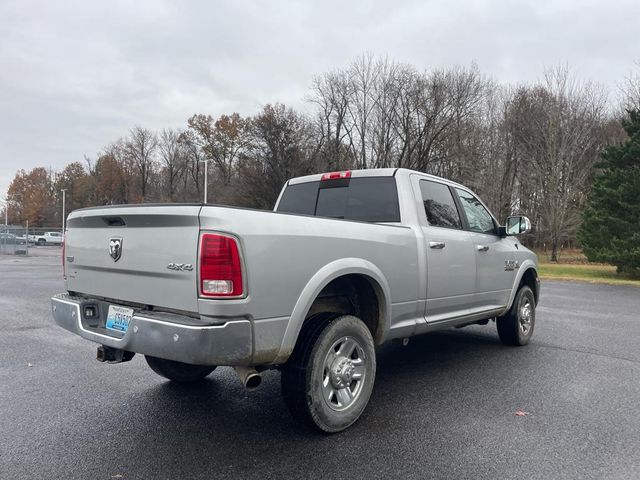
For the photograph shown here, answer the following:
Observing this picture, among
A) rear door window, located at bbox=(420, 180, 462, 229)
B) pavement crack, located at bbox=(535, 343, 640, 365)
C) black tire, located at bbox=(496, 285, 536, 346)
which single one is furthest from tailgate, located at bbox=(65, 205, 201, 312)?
pavement crack, located at bbox=(535, 343, 640, 365)

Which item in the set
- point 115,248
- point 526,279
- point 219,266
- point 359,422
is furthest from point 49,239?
point 219,266

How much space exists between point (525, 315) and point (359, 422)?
11.8ft

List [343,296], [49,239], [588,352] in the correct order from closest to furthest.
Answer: [343,296]
[588,352]
[49,239]

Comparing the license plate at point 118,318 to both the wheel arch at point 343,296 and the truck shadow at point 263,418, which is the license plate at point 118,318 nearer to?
the truck shadow at point 263,418

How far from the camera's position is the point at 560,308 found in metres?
10.1

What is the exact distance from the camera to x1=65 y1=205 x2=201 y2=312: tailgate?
2.89m

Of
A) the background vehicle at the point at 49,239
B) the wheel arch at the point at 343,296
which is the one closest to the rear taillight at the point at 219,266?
the wheel arch at the point at 343,296

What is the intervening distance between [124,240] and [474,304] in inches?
140

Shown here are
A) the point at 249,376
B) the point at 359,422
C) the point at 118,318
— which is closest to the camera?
the point at 249,376

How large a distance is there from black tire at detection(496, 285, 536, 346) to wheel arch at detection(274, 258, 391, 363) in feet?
9.25

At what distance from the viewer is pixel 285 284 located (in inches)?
120

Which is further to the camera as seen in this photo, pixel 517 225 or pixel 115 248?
pixel 517 225

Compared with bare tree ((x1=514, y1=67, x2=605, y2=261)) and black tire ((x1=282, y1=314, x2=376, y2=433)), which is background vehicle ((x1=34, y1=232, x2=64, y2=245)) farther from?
black tire ((x1=282, y1=314, x2=376, y2=433))

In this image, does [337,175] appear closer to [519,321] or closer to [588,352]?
[519,321]
